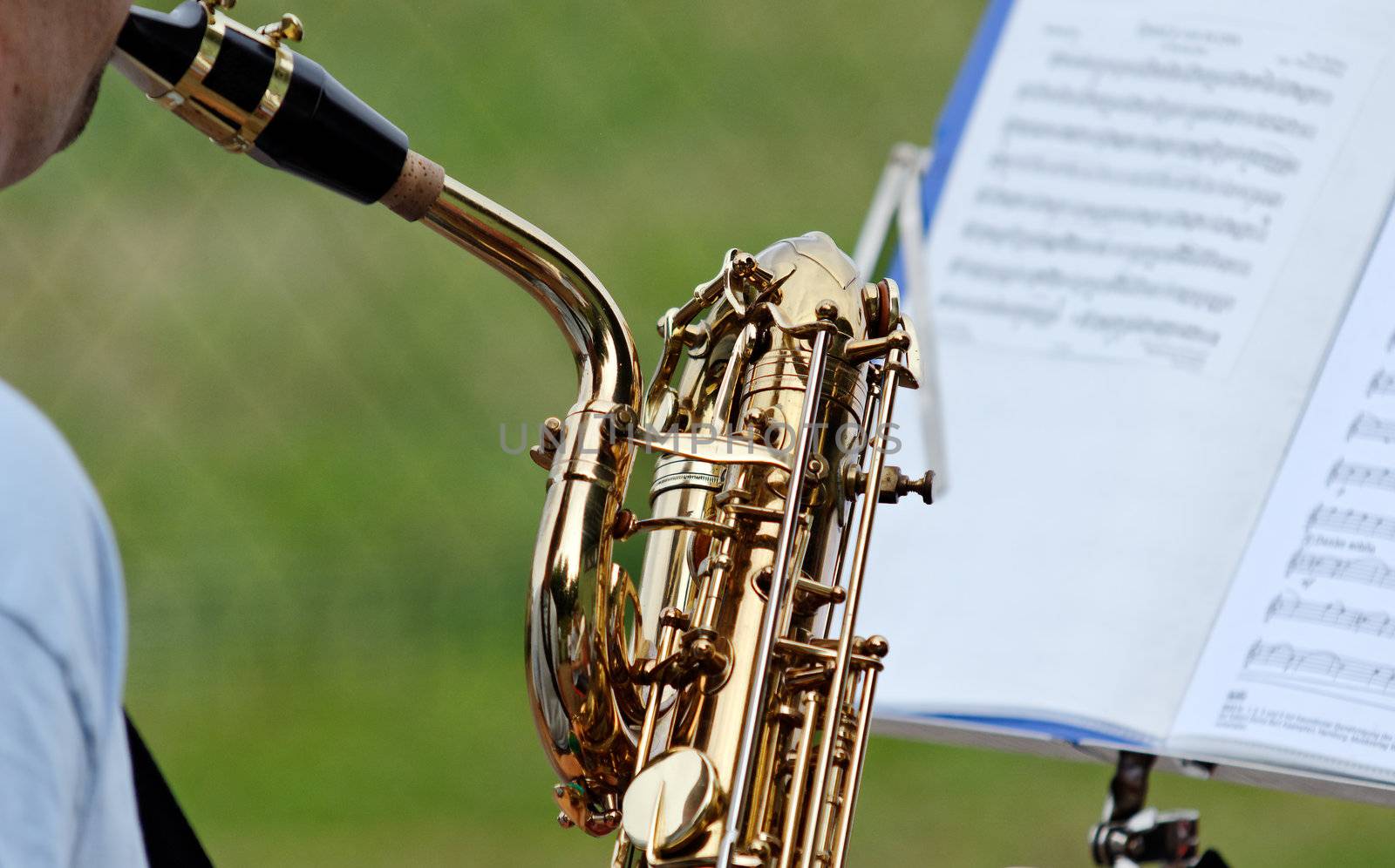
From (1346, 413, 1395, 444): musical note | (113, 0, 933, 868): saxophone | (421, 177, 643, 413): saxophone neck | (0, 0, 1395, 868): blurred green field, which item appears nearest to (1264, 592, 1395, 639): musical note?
(1346, 413, 1395, 444): musical note

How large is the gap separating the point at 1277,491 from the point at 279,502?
83.4 inches

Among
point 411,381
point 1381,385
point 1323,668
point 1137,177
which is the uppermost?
point 1137,177

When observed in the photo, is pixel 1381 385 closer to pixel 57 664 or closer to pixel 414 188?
pixel 414 188

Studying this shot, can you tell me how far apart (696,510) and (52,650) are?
1.71 feet

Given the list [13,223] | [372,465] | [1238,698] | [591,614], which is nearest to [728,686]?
[591,614]

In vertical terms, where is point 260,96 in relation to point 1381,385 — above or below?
below

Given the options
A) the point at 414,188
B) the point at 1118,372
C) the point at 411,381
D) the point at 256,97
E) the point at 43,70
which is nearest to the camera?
the point at 43,70

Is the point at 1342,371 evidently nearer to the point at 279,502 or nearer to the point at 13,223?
the point at 279,502

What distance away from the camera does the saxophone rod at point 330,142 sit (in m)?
0.74

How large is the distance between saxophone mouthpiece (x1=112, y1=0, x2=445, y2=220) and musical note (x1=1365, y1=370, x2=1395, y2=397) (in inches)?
27.9

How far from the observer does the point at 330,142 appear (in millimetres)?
805

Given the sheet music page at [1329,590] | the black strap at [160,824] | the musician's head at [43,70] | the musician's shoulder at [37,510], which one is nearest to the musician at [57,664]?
the musician's shoulder at [37,510]

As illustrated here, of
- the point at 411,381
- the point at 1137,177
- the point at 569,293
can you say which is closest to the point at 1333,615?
the point at 1137,177

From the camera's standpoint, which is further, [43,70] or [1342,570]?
[1342,570]
